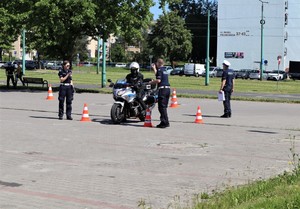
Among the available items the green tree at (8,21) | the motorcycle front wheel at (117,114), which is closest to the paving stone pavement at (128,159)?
the motorcycle front wheel at (117,114)

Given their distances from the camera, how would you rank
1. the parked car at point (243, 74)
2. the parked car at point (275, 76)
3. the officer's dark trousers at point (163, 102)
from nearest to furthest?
the officer's dark trousers at point (163, 102), the parked car at point (275, 76), the parked car at point (243, 74)

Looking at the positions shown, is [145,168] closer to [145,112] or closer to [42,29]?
[145,112]

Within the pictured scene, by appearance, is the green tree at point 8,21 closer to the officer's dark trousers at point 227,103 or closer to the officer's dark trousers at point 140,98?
the officer's dark trousers at point 227,103

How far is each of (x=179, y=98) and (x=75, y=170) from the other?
1936cm

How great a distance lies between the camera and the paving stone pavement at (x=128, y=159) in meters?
6.38

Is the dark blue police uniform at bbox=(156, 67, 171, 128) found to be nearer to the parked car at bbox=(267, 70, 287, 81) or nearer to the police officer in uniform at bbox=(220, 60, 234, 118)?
the police officer in uniform at bbox=(220, 60, 234, 118)

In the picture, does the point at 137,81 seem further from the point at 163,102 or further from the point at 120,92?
the point at 163,102

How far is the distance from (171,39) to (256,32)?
743 inches

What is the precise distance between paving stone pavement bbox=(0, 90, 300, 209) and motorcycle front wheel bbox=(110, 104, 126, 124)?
0.76ft

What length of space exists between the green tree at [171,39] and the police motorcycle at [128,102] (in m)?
86.3

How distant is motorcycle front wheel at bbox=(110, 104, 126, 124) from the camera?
14312 millimetres

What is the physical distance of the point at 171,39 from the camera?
102m

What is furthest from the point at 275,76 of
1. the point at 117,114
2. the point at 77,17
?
the point at 117,114

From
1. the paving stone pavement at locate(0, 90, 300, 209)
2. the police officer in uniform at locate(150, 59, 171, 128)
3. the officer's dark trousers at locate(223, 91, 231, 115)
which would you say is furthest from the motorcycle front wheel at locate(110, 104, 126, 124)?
the officer's dark trousers at locate(223, 91, 231, 115)
